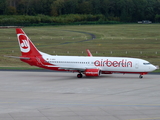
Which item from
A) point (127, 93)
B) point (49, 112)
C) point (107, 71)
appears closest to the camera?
point (49, 112)

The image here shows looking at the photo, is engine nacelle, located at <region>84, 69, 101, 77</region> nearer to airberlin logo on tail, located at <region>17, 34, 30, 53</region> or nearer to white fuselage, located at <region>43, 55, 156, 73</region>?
white fuselage, located at <region>43, 55, 156, 73</region>

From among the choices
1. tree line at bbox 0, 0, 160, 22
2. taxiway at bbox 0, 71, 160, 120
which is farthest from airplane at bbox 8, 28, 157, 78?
tree line at bbox 0, 0, 160, 22

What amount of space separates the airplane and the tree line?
12292 centimetres

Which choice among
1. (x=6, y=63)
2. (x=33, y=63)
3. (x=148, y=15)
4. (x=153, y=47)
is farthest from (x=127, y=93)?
(x=148, y=15)

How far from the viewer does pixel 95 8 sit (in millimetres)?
192375

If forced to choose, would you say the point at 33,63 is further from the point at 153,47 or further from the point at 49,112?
the point at 153,47

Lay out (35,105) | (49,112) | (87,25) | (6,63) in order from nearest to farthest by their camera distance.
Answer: (49,112), (35,105), (6,63), (87,25)

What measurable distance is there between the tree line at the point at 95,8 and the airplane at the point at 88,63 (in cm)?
12292

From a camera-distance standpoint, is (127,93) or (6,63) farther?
(6,63)

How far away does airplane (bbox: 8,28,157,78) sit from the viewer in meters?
55.9

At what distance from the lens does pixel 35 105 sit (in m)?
35.1

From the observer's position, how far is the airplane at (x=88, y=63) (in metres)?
55.9

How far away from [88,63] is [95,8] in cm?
13762

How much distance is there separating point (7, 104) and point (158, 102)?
1531cm
